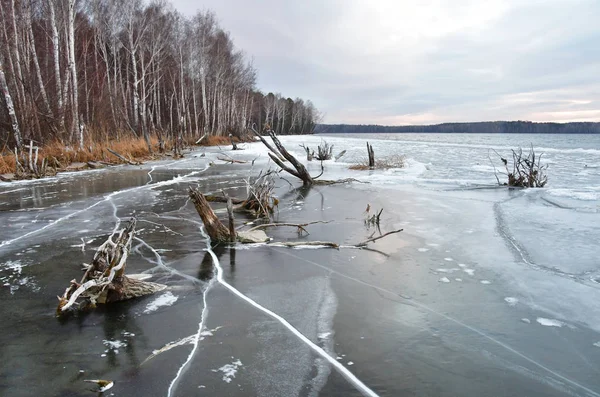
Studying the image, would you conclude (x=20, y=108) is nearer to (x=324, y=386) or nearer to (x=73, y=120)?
→ (x=73, y=120)

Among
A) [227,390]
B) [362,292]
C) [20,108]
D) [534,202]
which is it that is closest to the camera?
[227,390]

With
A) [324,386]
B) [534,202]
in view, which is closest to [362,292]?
[324,386]

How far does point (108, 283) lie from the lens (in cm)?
317

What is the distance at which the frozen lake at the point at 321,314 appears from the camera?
229 centimetres

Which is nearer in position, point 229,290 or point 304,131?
point 229,290

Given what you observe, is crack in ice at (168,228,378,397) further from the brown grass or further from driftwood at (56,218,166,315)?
the brown grass

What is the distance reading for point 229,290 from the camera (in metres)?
3.60

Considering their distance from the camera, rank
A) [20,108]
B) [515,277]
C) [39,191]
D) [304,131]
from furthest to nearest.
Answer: [304,131], [20,108], [39,191], [515,277]

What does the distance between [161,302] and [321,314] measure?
4.53 feet

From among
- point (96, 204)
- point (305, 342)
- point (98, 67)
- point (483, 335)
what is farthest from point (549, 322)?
point (98, 67)

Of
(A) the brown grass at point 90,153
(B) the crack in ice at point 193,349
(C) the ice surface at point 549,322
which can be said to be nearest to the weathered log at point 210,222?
(B) the crack in ice at point 193,349

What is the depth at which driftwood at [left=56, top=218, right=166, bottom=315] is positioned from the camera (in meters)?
3.14

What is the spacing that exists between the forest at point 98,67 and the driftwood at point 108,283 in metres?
7.73

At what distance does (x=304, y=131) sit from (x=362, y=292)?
3953 inches
